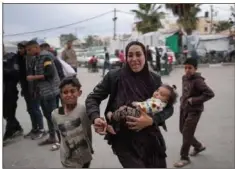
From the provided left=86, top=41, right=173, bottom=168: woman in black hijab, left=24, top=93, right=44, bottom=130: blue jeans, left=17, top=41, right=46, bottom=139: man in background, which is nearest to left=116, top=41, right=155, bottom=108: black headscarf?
left=86, top=41, right=173, bottom=168: woman in black hijab

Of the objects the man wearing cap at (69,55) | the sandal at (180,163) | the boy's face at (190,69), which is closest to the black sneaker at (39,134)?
the man wearing cap at (69,55)

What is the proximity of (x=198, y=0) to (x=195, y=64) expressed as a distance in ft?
3.39

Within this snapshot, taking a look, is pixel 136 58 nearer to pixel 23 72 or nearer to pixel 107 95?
pixel 107 95

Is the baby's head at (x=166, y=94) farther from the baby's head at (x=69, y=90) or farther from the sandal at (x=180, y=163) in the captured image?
the sandal at (x=180, y=163)

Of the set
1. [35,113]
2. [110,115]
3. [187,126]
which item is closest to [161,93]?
[110,115]

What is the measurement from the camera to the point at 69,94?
227 centimetres

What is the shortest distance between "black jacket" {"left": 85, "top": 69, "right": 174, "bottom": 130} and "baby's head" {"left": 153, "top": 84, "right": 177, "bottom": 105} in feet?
0.10

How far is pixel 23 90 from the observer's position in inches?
158

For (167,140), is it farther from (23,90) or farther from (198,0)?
(198,0)

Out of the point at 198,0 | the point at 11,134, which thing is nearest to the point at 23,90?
the point at 11,134

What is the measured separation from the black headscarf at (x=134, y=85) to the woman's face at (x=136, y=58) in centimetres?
2

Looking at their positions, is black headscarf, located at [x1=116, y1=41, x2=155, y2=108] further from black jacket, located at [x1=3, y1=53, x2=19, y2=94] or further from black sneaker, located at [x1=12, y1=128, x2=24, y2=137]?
black sneaker, located at [x1=12, y1=128, x2=24, y2=137]

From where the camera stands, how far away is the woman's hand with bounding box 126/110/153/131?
202 cm

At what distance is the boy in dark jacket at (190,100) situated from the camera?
3.27 meters
